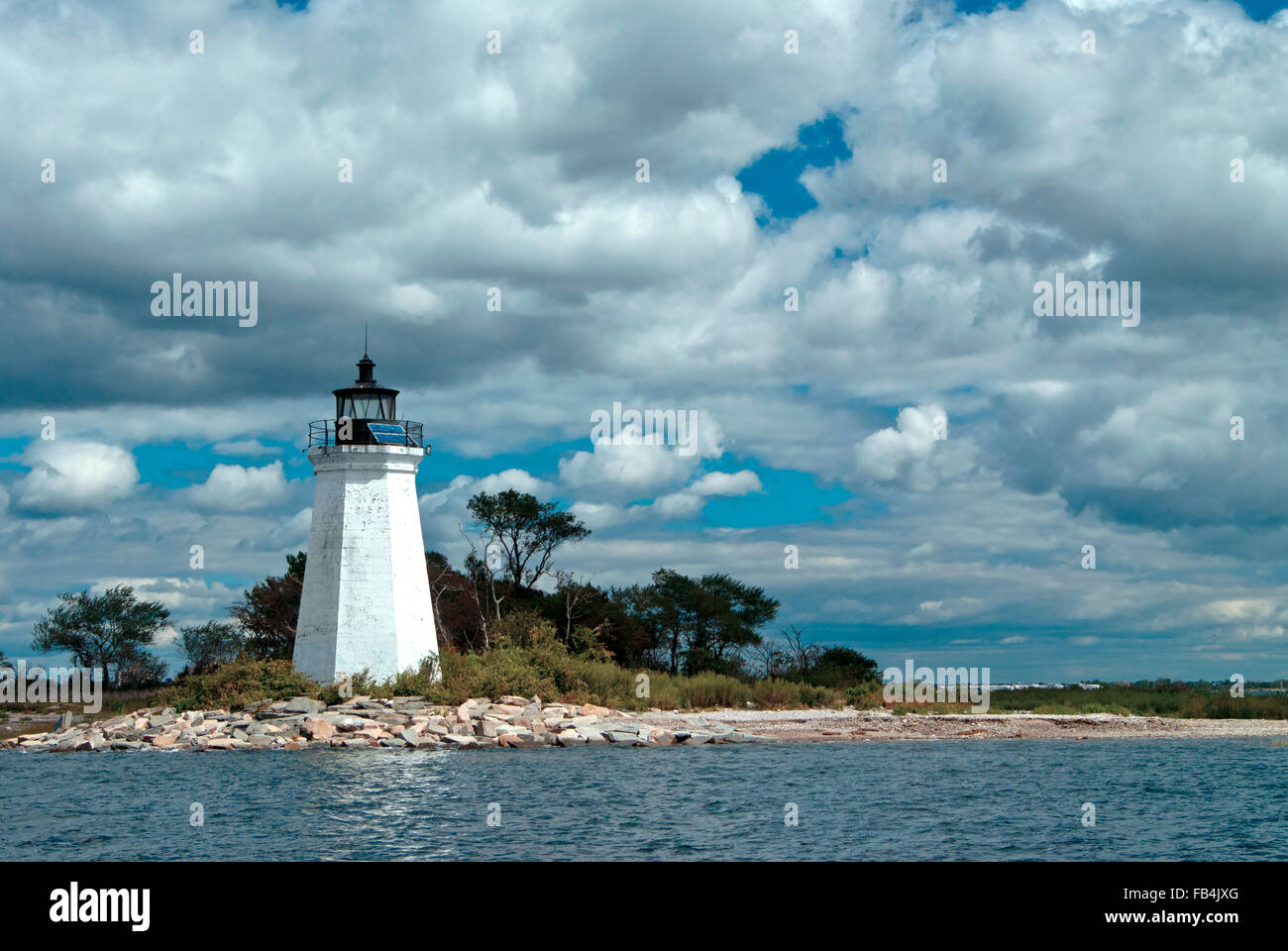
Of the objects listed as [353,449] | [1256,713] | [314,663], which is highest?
[353,449]

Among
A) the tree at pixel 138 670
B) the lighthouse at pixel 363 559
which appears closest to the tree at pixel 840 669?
the lighthouse at pixel 363 559

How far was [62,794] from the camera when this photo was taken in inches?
1107

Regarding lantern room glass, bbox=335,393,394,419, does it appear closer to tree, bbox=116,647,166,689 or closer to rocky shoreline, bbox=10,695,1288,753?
rocky shoreline, bbox=10,695,1288,753

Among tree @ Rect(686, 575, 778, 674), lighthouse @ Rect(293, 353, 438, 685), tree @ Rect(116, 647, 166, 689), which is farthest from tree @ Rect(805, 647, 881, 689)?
tree @ Rect(116, 647, 166, 689)

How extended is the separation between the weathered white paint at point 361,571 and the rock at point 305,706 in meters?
1.27

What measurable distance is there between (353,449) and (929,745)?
893 inches

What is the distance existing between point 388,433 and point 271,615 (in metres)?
17.6

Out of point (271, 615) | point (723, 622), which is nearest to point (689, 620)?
point (723, 622)

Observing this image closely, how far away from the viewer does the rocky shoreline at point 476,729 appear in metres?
37.6

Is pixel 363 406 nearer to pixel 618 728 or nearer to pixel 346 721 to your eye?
pixel 346 721

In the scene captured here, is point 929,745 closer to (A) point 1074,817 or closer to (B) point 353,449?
(A) point 1074,817

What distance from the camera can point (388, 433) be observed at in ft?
135

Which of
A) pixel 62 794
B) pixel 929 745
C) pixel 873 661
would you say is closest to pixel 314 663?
pixel 62 794

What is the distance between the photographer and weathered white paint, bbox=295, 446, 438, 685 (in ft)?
131
